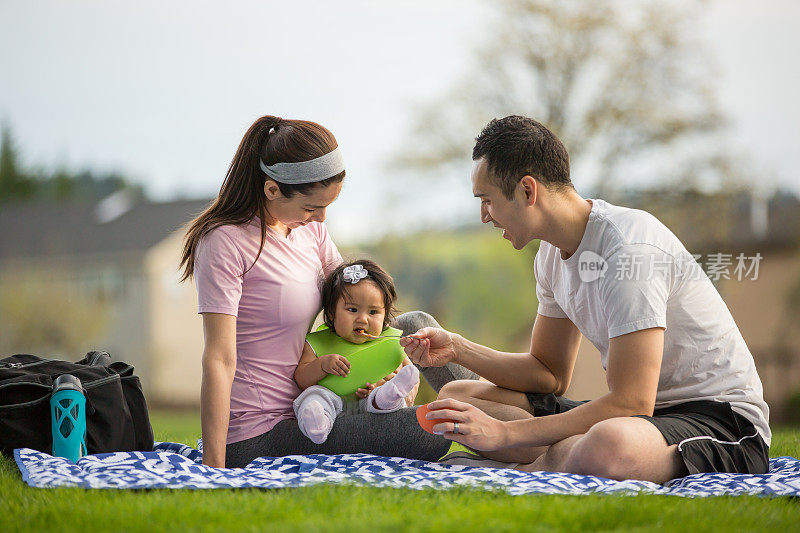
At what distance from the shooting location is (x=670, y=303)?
299cm

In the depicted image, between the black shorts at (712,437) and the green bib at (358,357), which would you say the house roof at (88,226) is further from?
the black shorts at (712,437)

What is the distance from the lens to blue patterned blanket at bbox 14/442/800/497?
2.63 metres

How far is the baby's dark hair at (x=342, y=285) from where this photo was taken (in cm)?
341

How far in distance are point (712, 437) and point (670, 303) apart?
49 cm

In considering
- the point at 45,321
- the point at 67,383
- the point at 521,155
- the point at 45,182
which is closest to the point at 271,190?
the point at 521,155

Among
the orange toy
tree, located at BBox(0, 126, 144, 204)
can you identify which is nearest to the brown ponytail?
the orange toy

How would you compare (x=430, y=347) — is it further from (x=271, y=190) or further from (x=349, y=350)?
(x=271, y=190)

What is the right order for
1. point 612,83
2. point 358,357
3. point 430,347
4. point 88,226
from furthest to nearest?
1. point 88,226
2. point 612,83
3. point 430,347
4. point 358,357

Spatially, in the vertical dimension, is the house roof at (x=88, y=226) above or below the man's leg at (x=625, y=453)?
above

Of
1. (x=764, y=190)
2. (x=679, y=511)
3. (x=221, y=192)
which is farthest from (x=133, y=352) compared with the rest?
(x=679, y=511)

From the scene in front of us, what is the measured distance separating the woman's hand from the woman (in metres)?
0.15

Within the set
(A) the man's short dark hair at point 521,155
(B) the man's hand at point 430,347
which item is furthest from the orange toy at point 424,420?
(A) the man's short dark hair at point 521,155

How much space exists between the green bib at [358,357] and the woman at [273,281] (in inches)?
3.8

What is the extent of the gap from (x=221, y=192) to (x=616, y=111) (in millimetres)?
11429
